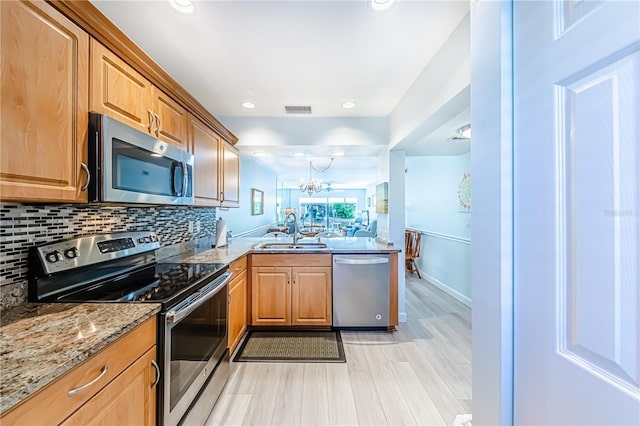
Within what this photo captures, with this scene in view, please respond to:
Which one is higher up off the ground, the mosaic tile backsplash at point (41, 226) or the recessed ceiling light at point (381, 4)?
the recessed ceiling light at point (381, 4)

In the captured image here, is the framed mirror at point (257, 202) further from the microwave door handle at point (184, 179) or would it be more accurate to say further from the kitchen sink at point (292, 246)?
the microwave door handle at point (184, 179)

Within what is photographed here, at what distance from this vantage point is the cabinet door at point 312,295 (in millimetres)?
2998

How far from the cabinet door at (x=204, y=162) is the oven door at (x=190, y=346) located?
2.82ft

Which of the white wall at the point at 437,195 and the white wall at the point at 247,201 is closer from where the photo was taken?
the white wall at the point at 437,195

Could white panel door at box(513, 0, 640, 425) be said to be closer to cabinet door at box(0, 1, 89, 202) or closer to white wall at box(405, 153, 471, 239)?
cabinet door at box(0, 1, 89, 202)

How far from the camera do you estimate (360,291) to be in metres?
3.01

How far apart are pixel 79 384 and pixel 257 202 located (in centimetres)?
568

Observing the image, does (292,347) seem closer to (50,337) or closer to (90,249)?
(90,249)

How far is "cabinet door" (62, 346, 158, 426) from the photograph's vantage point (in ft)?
2.88

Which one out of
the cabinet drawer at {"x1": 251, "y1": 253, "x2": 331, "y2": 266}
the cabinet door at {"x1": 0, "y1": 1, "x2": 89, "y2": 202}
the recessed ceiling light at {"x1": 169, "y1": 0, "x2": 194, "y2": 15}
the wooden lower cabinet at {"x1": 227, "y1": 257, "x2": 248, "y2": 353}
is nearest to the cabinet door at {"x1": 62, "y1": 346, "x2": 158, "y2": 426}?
the cabinet door at {"x1": 0, "y1": 1, "x2": 89, "y2": 202}

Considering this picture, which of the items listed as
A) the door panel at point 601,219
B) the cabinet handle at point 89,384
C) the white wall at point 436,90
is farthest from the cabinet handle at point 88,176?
the white wall at point 436,90

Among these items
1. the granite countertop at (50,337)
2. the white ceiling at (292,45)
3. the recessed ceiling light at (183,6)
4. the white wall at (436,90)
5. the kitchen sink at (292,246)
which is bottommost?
the granite countertop at (50,337)

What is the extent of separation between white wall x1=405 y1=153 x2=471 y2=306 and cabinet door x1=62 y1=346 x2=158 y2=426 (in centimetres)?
391

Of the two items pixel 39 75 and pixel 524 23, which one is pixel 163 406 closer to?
pixel 39 75
